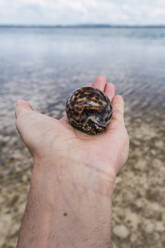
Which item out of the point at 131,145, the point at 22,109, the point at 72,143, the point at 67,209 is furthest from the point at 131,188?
the point at 22,109

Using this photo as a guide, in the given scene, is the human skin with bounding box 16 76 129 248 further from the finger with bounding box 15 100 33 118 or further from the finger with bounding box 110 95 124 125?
the finger with bounding box 110 95 124 125

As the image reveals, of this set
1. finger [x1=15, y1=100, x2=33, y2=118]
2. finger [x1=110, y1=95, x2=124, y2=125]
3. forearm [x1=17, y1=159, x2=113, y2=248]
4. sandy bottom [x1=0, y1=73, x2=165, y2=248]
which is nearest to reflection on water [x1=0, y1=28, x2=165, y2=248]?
sandy bottom [x1=0, y1=73, x2=165, y2=248]

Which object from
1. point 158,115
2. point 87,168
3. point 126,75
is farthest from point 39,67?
point 87,168

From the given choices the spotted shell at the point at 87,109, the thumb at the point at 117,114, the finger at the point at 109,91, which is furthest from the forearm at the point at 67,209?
the finger at the point at 109,91

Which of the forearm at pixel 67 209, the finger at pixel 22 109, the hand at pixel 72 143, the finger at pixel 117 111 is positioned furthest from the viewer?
the finger at pixel 117 111

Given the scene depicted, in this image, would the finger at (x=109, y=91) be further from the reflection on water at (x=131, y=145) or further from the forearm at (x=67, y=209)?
the forearm at (x=67, y=209)

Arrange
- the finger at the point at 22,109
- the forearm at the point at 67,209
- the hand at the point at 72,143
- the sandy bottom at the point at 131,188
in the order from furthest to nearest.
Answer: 1. the finger at the point at 22,109
2. the sandy bottom at the point at 131,188
3. the hand at the point at 72,143
4. the forearm at the point at 67,209
